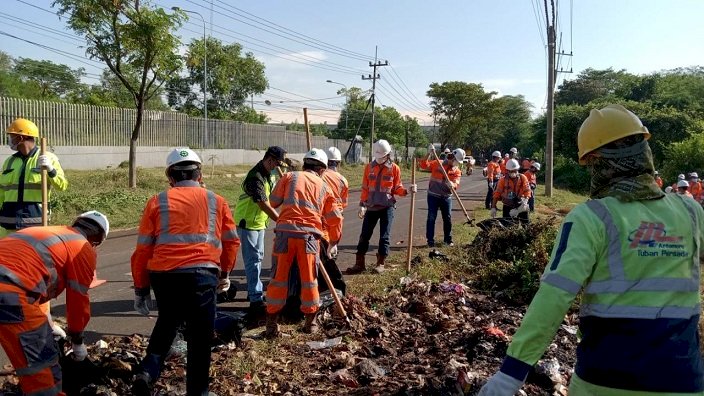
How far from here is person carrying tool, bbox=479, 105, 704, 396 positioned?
207cm

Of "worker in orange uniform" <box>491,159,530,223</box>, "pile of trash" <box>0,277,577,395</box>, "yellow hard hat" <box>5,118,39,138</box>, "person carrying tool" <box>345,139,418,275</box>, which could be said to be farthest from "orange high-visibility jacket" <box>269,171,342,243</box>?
"worker in orange uniform" <box>491,159,530,223</box>

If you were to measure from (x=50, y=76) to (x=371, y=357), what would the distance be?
5436cm

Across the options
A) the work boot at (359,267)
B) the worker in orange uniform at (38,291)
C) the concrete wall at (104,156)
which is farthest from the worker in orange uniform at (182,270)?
the concrete wall at (104,156)

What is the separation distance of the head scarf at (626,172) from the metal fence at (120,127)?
1848cm

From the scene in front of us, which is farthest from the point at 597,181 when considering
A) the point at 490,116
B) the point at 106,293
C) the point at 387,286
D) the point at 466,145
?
the point at 466,145

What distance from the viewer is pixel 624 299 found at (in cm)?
212

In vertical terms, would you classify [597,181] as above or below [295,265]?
above

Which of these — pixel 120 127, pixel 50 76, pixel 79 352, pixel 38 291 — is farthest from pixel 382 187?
pixel 50 76

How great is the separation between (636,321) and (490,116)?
5738cm

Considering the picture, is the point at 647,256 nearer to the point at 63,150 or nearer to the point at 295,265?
the point at 295,265

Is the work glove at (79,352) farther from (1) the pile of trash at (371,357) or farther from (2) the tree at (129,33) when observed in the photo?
(2) the tree at (129,33)

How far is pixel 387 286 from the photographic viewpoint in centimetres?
749

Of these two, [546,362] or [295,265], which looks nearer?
[546,362]

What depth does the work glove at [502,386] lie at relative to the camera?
6.70 feet
